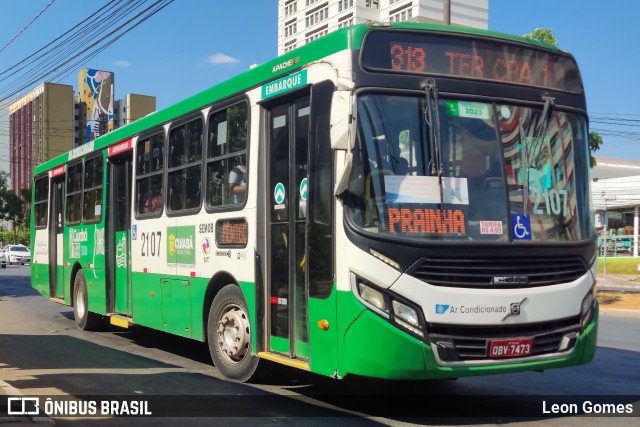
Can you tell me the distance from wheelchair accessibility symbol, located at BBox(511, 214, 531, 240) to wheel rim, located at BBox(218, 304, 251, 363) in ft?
10.0

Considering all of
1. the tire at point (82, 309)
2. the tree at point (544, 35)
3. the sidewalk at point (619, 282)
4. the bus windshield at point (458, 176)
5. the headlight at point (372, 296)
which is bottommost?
the sidewalk at point (619, 282)

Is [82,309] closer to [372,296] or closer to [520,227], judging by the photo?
[372,296]

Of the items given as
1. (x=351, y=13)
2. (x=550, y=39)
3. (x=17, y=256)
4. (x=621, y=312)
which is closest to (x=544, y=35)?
(x=550, y=39)

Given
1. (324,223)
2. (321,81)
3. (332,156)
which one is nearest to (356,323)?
(324,223)

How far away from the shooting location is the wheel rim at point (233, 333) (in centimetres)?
766

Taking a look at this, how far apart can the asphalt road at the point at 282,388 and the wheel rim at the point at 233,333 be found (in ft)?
1.24

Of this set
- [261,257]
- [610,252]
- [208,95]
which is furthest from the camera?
[610,252]

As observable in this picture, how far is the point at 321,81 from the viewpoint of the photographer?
6395mm

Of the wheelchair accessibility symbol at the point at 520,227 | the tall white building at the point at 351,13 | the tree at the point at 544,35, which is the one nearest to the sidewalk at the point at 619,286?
the tree at the point at 544,35

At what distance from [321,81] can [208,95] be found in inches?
106

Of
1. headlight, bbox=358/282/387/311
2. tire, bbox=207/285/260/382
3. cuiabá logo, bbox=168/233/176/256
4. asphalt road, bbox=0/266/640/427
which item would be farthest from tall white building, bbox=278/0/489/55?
headlight, bbox=358/282/387/311

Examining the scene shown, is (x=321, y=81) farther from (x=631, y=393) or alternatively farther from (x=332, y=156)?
(x=631, y=393)

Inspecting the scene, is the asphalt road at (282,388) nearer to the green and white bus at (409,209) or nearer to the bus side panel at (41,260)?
the green and white bus at (409,209)

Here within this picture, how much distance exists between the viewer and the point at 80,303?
1328cm
